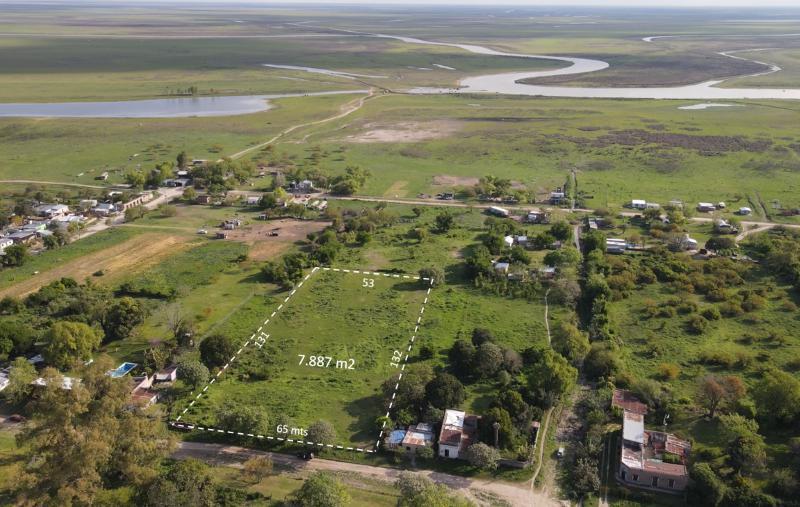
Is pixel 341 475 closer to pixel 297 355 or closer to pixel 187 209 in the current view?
pixel 297 355

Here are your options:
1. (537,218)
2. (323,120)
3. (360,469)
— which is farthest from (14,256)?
(323,120)

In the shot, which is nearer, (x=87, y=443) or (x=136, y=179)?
(x=87, y=443)

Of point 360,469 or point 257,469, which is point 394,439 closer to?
point 360,469

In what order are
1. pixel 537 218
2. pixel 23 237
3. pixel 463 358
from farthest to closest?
pixel 537 218 → pixel 23 237 → pixel 463 358

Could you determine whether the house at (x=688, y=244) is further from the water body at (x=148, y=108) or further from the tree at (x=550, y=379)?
the water body at (x=148, y=108)

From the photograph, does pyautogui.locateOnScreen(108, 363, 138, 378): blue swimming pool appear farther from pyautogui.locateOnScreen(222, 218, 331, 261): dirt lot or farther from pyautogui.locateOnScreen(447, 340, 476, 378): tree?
pyautogui.locateOnScreen(447, 340, 476, 378): tree

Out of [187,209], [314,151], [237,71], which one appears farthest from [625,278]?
[237,71]

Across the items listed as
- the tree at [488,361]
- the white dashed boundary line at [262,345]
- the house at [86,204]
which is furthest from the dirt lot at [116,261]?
the tree at [488,361]

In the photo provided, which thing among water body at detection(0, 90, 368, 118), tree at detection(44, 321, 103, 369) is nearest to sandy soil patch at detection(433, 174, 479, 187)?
tree at detection(44, 321, 103, 369)
